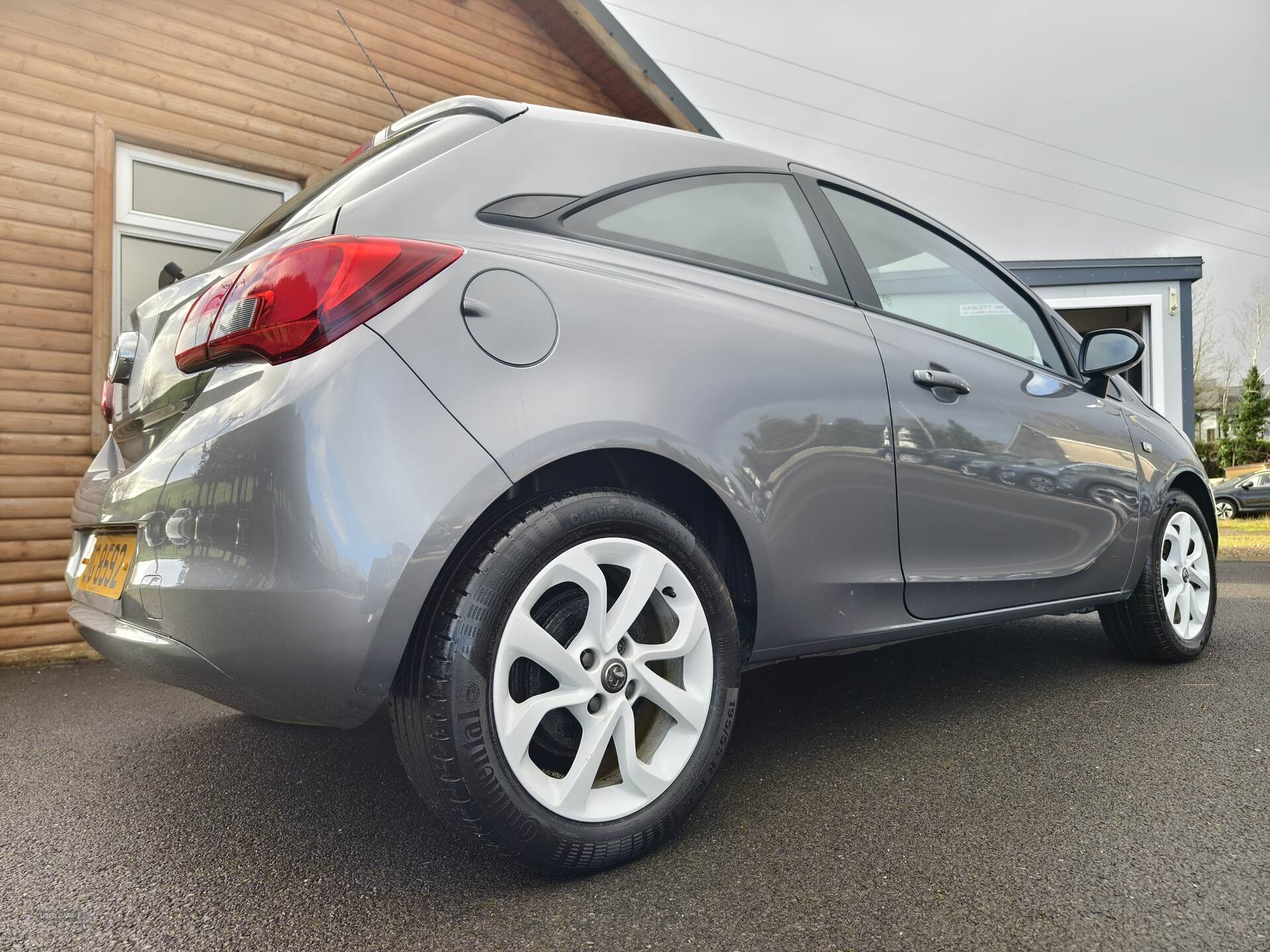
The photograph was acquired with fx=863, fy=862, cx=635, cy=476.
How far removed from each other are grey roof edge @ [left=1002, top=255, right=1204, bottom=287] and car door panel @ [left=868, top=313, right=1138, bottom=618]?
9.38m

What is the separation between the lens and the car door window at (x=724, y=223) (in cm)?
192

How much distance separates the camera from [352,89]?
5504 millimetres

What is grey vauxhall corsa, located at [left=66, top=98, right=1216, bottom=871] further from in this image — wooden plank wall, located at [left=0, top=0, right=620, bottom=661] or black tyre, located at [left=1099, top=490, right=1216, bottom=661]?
wooden plank wall, located at [left=0, top=0, right=620, bottom=661]

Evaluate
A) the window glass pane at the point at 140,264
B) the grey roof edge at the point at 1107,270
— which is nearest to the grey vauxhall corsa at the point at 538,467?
the window glass pane at the point at 140,264

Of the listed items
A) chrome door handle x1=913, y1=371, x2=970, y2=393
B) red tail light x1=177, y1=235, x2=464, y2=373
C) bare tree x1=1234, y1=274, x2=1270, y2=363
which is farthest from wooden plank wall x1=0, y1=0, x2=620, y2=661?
bare tree x1=1234, y1=274, x2=1270, y2=363

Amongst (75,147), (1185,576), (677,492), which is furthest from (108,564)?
(75,147)

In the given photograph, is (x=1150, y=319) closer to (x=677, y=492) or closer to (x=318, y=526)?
(x=677, y=492)

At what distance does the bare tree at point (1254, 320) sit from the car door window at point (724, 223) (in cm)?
A: 4667

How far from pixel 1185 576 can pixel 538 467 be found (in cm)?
298

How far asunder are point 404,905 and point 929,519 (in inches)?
59.9

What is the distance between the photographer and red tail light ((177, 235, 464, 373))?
147 cm

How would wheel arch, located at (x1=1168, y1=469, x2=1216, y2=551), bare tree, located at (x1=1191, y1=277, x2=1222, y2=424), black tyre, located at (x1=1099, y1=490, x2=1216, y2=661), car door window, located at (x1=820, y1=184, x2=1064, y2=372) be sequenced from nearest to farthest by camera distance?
car door window, located at (x1=820, y1=184, x2=1064, y2=372) < black tyre, located at (x1=1099, y1=490, x2=1216, y2=661) < wheel arch, located at (x1=1168, y1=469, x2=1216, y2=551) < bare tree, located at (x1=1191, y1=277, x2=1222, y2=424)

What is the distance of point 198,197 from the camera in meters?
4.96

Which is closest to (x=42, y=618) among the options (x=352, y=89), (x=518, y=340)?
(x=352, y=89)
